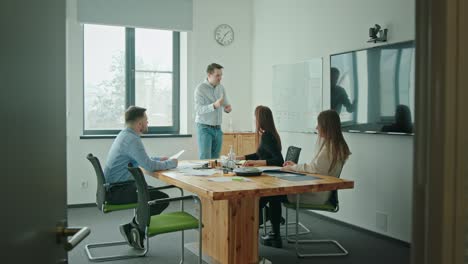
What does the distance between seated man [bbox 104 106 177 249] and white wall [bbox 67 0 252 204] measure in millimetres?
Result: 2047

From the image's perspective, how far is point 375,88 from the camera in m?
4.54

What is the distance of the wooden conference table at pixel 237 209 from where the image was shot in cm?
320

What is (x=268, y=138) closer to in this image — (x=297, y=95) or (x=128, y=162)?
(x=128, y=162)

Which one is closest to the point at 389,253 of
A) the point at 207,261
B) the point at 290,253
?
the point at 290,253

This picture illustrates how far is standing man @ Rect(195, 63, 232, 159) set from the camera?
18.3 ft

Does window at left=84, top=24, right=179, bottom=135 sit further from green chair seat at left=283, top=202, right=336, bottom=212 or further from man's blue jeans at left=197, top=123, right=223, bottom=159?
green chair seat at left=283, top=202, right=336, bottom=212

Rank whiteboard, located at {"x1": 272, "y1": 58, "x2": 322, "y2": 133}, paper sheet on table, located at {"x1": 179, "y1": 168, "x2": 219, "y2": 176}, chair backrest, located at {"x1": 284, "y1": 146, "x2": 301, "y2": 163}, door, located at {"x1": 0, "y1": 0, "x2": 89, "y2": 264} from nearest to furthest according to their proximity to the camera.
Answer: door, located at {"x1": 0, "y1": 0, "x2": 89, "y2": 264}, paper sheet on table, located at {"x1": 179, "y1": 168, "x2": 219, "y2": 176}, chair backrest, located at {"x1": 284, "y1": 146, "x2": 301, "y2": 163}, whiteboard, located at {"x1": 272, "y1": 58, "x2": 322, "y2": 133}

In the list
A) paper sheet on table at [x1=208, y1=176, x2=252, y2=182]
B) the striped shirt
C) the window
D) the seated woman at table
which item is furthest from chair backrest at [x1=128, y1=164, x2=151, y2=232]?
the window

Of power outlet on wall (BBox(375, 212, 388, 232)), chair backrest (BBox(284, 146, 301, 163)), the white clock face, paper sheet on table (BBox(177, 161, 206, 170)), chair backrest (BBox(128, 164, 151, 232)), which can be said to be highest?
the white clock face

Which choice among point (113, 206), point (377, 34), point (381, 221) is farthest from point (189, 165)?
point (377, 34)

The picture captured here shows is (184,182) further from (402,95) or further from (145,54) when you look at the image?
(145,54)

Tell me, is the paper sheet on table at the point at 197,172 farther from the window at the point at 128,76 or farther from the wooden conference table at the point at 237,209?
the window at the point at 128,76

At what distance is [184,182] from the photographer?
332 cm

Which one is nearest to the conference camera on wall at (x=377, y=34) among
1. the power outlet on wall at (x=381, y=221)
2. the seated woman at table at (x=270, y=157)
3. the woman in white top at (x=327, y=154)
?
the woman in white top at (x=327, y=154)
